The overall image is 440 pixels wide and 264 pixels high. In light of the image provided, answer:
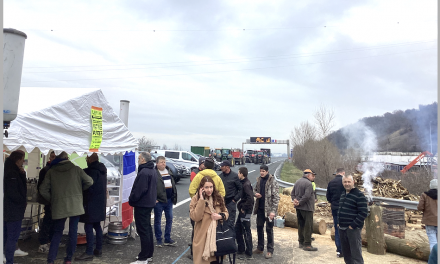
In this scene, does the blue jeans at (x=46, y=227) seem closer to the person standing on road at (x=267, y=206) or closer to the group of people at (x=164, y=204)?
the group of people at (x=164, y=204)

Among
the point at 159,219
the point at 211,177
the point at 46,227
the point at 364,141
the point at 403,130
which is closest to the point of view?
the point at 211,177

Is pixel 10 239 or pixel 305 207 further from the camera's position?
pixel 305 207

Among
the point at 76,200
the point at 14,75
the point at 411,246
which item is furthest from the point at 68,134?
the point at 411,246

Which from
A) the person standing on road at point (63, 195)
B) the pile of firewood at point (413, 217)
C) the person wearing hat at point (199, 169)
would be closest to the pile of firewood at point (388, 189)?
the pile of firewood at point (413, 217)

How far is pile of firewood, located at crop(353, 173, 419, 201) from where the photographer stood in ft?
38.5

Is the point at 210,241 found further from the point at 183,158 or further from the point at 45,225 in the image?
the point at 183,158

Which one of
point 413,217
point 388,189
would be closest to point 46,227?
point 413,217

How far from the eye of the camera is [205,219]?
4.26 metres

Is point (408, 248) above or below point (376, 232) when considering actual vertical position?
below

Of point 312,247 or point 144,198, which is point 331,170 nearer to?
point 312,247

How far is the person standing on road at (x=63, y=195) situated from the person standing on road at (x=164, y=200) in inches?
66.8

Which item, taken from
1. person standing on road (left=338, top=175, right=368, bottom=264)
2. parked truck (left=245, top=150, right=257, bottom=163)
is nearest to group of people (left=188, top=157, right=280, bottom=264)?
person standing on road (left=338, top=175, right=368, bottom=264)

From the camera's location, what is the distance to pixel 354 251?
16.2 ft

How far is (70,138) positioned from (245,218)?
351 cm
